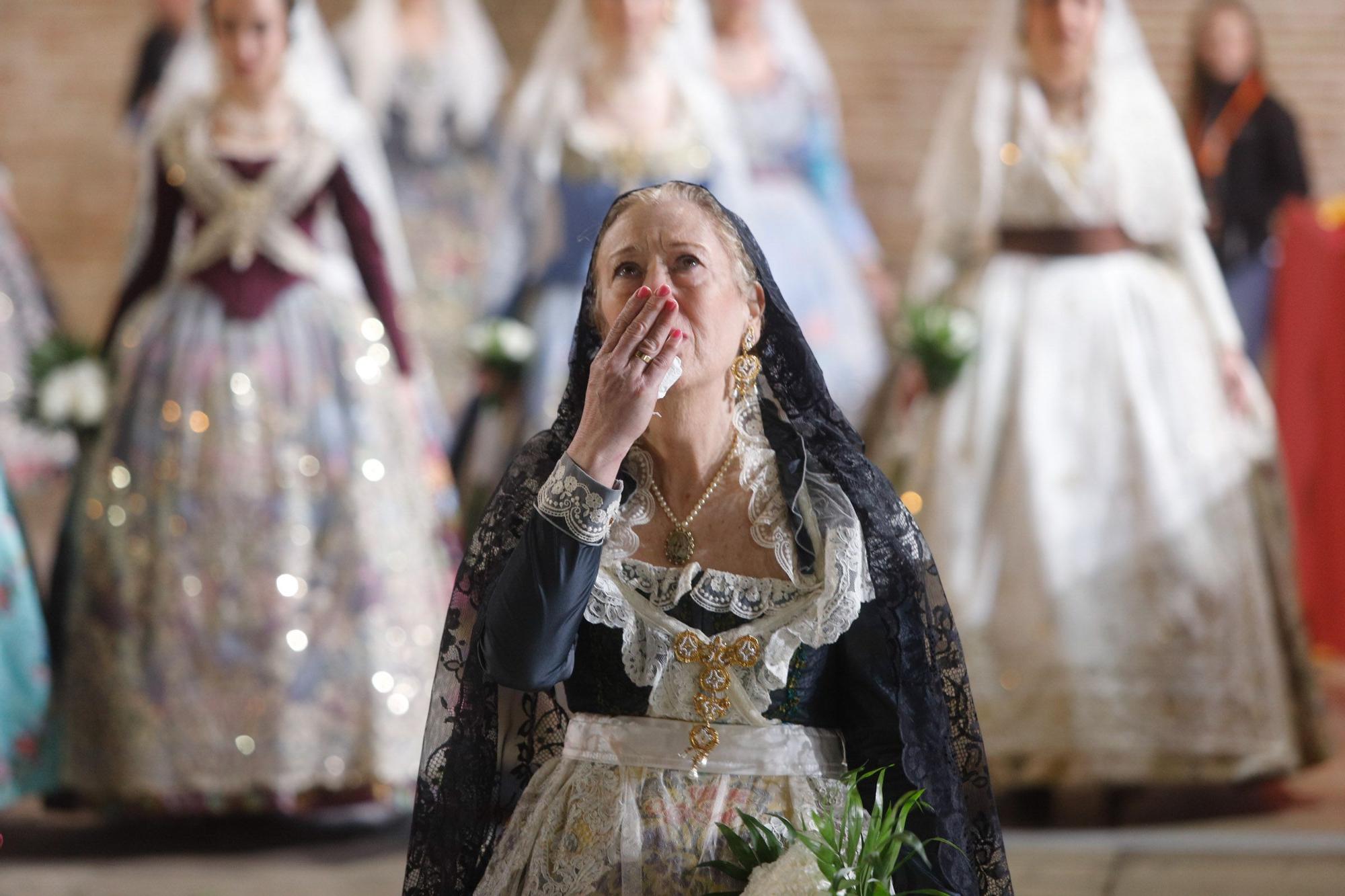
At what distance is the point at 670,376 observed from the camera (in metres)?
2.01

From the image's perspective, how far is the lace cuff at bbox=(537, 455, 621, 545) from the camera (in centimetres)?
194

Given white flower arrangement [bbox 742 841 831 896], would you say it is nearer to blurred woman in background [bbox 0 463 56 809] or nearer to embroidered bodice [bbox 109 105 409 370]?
blurred woman in background [bbox 0 463 56 809]

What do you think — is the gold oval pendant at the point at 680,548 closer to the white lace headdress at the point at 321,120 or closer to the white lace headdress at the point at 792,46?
the white lace headdress at the point at 321,120

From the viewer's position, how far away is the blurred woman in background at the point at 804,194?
7.14m

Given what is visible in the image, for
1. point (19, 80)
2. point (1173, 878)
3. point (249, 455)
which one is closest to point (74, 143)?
point (19, 80)

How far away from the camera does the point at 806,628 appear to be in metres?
2.08

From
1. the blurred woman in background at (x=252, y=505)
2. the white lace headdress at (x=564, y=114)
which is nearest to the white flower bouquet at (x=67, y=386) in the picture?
the blurred woman in background at (x=252, y=505)

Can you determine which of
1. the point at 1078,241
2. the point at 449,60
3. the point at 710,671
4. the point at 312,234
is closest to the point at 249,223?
the point at 312,234

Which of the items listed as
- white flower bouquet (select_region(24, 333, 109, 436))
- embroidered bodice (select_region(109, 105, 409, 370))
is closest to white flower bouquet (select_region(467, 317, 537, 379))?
embroidered bodice (select_region(109, 105, 409, 370))

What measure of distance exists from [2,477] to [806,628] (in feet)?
9.86

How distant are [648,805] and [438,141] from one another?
6597 mm

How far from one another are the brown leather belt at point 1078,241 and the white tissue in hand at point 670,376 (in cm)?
333

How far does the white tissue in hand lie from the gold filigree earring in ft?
0.65

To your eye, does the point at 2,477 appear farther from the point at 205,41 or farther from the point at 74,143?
the point at 74,143
